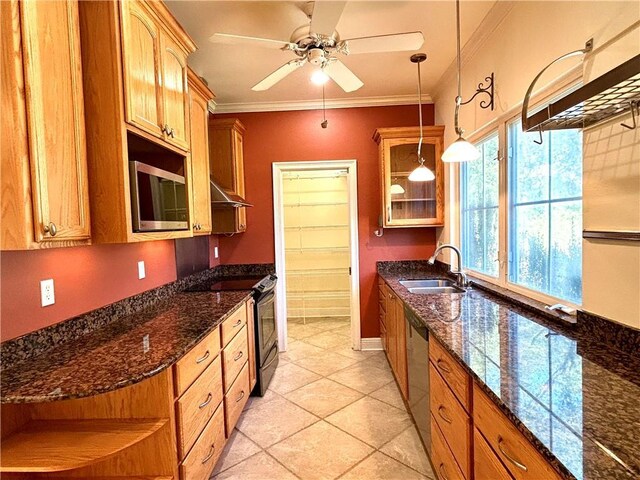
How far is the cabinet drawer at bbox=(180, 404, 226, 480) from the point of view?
60.1 inches

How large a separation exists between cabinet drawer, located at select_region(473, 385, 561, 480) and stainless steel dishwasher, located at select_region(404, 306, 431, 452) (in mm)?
651

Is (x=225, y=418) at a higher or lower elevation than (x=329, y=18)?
lower

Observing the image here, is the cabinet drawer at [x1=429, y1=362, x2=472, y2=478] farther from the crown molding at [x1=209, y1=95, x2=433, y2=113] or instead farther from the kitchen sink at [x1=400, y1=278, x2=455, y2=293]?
the crown molding at [x1=209, y1=95, x2=433, y2=113]

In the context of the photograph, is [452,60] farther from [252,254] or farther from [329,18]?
[252,254]

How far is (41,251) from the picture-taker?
1.49 meters

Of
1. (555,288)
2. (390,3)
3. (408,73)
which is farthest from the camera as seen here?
(408,73)

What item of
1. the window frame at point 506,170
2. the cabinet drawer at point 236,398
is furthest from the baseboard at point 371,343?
the cabinet drawer at point 236,398

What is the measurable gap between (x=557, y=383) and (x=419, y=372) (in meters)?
1.07

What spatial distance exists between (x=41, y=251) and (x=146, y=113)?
0.81m

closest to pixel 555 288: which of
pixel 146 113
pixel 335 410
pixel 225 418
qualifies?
pixel 335 410

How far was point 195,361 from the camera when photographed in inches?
65.0

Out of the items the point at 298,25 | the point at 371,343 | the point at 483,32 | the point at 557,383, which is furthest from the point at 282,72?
the point at 371,343

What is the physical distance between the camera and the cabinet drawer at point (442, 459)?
1.47 metres

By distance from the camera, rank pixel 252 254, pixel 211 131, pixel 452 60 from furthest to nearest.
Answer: pixel 252 254, pixel 211 131, pixel 452 60
